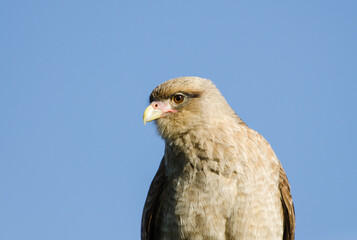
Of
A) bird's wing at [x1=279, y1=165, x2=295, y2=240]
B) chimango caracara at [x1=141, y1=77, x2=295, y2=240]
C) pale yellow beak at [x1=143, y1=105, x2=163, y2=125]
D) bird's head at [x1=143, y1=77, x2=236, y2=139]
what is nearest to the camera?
chimango caracara at [x1=141, y1=77, x2=295, y2=240]

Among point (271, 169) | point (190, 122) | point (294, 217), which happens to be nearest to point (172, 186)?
point (190, 122)

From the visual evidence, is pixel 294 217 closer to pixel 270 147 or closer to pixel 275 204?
pixel 275 204

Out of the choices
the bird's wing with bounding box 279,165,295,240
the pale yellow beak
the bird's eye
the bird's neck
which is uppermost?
the bird's eye

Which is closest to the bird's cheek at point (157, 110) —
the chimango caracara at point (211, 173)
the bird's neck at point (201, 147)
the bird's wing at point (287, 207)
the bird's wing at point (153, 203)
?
the chimango caracara at point (211, 173)

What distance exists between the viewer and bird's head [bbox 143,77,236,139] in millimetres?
6340

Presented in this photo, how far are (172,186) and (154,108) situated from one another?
40.0 inches

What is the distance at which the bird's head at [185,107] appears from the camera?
20.8 ft

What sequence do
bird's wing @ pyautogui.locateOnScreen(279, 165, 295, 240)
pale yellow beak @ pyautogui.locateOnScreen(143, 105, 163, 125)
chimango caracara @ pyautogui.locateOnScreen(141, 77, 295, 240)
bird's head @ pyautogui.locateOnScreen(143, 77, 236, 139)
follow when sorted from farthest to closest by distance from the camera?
bird's wing @ pyautogui.locateOnScreen(279, 165, 295, 240)
pale yellow beak @ pyautogui.locateOnScreen(143, 105, 163, 125)
bird's head @ pyautogui.locateOnScreen(143, 77, 236, 139)
chimango caracara @ pyautogui.locateOnScreen(141, 77, 295, 240)

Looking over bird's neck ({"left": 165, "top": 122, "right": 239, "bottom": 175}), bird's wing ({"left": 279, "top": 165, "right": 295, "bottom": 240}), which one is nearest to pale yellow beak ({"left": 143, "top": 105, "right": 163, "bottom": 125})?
bird's neck ({"left": 165, "top": 122, "right": 239, "bottom": 175})

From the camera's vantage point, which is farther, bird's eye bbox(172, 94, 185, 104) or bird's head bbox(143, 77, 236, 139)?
bird's eye bbox(172, 94, 185, 104)

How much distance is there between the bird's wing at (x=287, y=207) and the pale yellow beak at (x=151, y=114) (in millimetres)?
1751

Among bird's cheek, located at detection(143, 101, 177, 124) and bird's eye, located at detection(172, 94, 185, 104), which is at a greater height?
bird's eye, located at detection(172, 94, 185, 104)

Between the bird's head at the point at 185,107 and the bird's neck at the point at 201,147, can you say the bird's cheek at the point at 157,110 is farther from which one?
the bird's neck at the point at 201,147

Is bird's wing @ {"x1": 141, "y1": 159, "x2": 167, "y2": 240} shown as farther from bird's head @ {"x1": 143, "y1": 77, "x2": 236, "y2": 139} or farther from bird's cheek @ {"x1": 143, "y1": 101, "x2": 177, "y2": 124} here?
bird's cheek @ {"x1": 143, "y1": 101, "x2": 177, "y2": 124}
